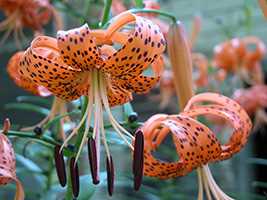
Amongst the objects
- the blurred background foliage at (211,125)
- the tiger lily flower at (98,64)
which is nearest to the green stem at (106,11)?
the tiger lily flower at (98,64)

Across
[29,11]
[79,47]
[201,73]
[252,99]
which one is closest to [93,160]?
[79,47]

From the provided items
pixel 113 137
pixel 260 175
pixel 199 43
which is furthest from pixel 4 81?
pixel 113 137

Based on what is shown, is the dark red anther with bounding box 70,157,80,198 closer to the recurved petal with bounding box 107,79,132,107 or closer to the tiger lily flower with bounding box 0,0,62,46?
→ the recurved petal with bounding box 107,79,132,107

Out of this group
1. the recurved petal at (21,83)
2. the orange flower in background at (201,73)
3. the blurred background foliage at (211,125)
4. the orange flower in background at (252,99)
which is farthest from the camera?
the blurred background foliage at (211,125)

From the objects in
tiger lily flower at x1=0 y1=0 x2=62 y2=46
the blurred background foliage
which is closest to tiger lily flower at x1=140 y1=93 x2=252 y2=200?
tiger lily flower at x1=0 y1=0 x2=62 y2=46

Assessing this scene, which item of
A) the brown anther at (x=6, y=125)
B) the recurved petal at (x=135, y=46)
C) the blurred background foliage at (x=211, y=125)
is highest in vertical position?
the recurved petal at (x=135, y=46)

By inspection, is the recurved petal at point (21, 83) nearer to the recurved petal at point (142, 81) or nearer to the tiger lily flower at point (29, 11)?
the recurved petal at point (142, 81)
